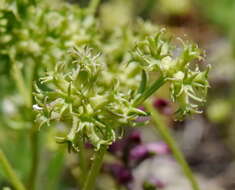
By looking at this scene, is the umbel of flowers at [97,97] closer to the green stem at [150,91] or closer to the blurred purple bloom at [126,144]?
the green stem at [150,91]


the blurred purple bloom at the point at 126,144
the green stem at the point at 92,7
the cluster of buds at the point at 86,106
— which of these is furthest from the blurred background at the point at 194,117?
the cluster of buds at the point at 86,106

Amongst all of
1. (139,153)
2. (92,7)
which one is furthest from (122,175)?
(92,7)

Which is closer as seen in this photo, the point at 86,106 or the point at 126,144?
the point at 86,106

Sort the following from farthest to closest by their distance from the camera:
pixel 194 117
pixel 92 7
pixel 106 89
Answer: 1. pixel 194 117
2. pixel 92 7
3. pixel 106 89

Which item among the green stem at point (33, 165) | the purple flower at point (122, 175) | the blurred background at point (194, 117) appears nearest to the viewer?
the green stem at point (33, 165)

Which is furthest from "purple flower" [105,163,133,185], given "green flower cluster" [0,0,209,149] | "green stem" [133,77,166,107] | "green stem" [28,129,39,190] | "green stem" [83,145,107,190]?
"green stem" [133,77,166,107]

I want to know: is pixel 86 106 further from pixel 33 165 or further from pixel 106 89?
pixel 33 165
